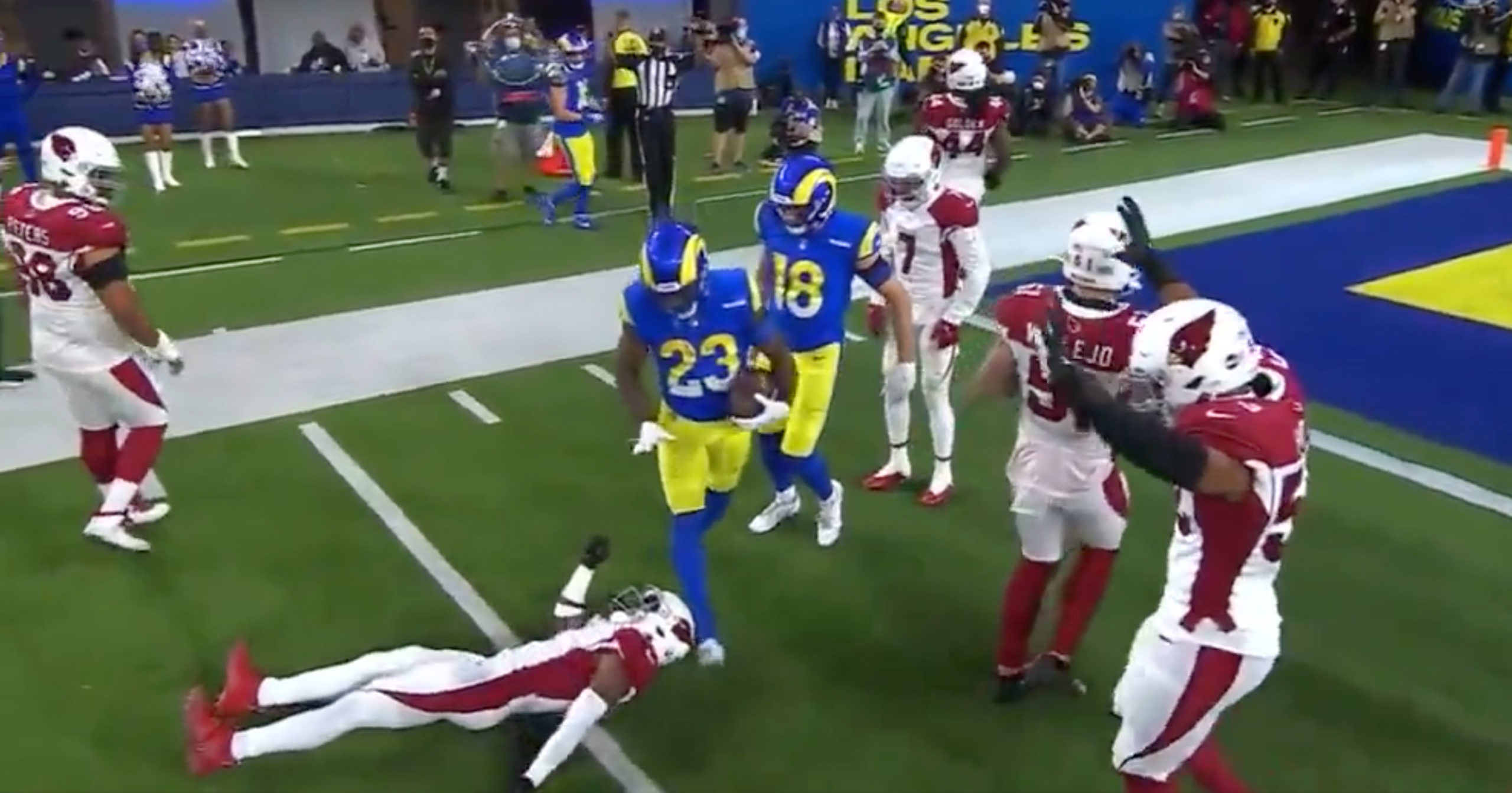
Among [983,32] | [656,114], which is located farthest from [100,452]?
[983,32]

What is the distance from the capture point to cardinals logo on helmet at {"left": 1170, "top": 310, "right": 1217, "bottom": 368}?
378cm

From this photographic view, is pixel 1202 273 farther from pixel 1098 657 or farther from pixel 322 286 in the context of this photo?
pixel 322 286

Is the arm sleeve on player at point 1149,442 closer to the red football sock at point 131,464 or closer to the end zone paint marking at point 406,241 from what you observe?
the red football sock at point 131,464

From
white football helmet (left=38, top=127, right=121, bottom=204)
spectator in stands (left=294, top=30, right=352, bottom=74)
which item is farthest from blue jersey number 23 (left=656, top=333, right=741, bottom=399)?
spectator in stands (left=294, top=30, right=352, bottom=74)

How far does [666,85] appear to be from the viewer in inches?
603

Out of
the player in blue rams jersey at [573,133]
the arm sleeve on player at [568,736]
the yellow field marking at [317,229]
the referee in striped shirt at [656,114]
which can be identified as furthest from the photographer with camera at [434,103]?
the arm sleeve on player at [568,736]

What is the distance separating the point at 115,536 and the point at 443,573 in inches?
70.4

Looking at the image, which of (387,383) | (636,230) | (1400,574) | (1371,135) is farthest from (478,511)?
(1371,135)

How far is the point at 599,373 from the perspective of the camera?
9492 mm

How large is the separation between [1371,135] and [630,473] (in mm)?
15639

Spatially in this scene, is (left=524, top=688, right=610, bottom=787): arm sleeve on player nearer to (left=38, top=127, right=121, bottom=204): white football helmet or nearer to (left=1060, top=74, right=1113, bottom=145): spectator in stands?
(left=38, top=127, right=121, bottom=204): white football helmet

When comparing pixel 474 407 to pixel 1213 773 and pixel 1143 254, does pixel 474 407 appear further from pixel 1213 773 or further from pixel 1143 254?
pixel 1213 773

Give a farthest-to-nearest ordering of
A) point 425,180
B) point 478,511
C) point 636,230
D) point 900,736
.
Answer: point 425,180
point 636,230
point 478,511
point 900,736

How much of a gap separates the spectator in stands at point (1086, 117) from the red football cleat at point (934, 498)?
12.7 meters
